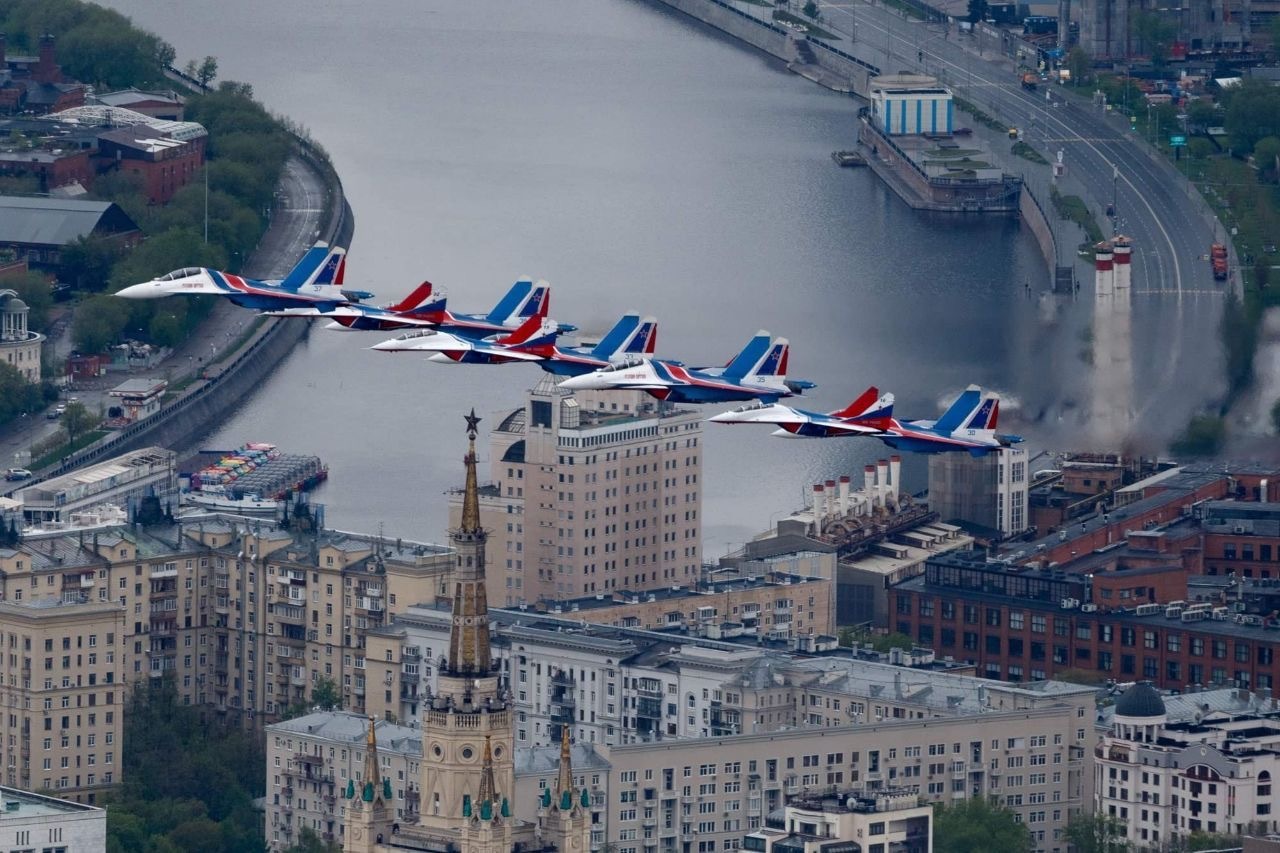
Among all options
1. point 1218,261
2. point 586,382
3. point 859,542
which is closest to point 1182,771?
point 586,382

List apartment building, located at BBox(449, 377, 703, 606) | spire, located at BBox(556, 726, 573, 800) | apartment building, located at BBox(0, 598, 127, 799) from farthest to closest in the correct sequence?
apartment building, located at BBox(449, 377, 703, 606) < apartment building, located at BBox(0, 598, 127, 799) < spire, located at BBox(556, 726, 573, 800)

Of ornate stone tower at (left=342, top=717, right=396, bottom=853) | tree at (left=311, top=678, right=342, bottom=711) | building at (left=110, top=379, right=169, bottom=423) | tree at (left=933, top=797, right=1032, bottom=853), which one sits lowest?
tree at (left=933, top=797, right=1032, bottom=853)

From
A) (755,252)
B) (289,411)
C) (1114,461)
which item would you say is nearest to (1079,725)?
(1114,461)

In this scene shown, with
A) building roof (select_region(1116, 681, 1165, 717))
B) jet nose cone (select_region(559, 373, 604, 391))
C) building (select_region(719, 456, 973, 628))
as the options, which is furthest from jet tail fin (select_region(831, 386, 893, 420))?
building (select_region(719, 456, 973, 628))

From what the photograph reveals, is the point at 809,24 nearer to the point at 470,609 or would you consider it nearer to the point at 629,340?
the point at 629,340

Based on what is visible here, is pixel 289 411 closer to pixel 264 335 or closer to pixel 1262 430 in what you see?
pixel 264 335

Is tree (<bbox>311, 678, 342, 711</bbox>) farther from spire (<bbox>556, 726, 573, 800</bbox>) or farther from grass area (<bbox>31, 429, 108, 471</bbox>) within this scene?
grass area (<bbox>31, 429, 108, 471</bbox>)

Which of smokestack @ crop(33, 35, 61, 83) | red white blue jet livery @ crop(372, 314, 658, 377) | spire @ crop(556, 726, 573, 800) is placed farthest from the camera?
smokestack @ crop(33, 35, 61, 83)

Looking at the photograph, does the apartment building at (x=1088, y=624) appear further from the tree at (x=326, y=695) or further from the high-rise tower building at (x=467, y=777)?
the high-rise tower building at (x=467, y=777)
